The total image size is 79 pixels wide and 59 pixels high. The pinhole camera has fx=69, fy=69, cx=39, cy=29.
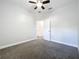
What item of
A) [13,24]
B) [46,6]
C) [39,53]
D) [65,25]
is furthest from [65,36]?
[13,24]

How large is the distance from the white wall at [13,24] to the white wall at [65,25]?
217cm

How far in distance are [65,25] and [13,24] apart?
3.73 meters

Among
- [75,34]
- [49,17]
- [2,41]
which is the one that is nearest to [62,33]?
[75,34]

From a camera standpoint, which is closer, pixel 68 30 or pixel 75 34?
pixel 75 34

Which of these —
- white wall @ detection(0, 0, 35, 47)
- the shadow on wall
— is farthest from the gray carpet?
white wall @ detection(0, 0, 35, 47)

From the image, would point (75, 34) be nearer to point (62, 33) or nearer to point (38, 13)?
point (62, 33)

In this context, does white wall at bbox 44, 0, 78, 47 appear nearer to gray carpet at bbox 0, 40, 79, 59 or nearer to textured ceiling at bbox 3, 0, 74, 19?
textured ceiling at bbox 3, 0, 74, 19

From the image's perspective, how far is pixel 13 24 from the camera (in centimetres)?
486

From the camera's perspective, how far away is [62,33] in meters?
5.28

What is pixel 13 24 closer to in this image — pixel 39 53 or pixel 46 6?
pixel 39 53

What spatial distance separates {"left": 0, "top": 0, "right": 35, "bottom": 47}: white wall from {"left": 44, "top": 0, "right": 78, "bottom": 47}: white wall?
7.14 feet

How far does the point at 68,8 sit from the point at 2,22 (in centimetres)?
441

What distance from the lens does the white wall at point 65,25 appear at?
14.9 feet

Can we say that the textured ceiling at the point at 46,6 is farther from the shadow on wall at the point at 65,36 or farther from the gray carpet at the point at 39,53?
the gray carpet at the point at 39,53
